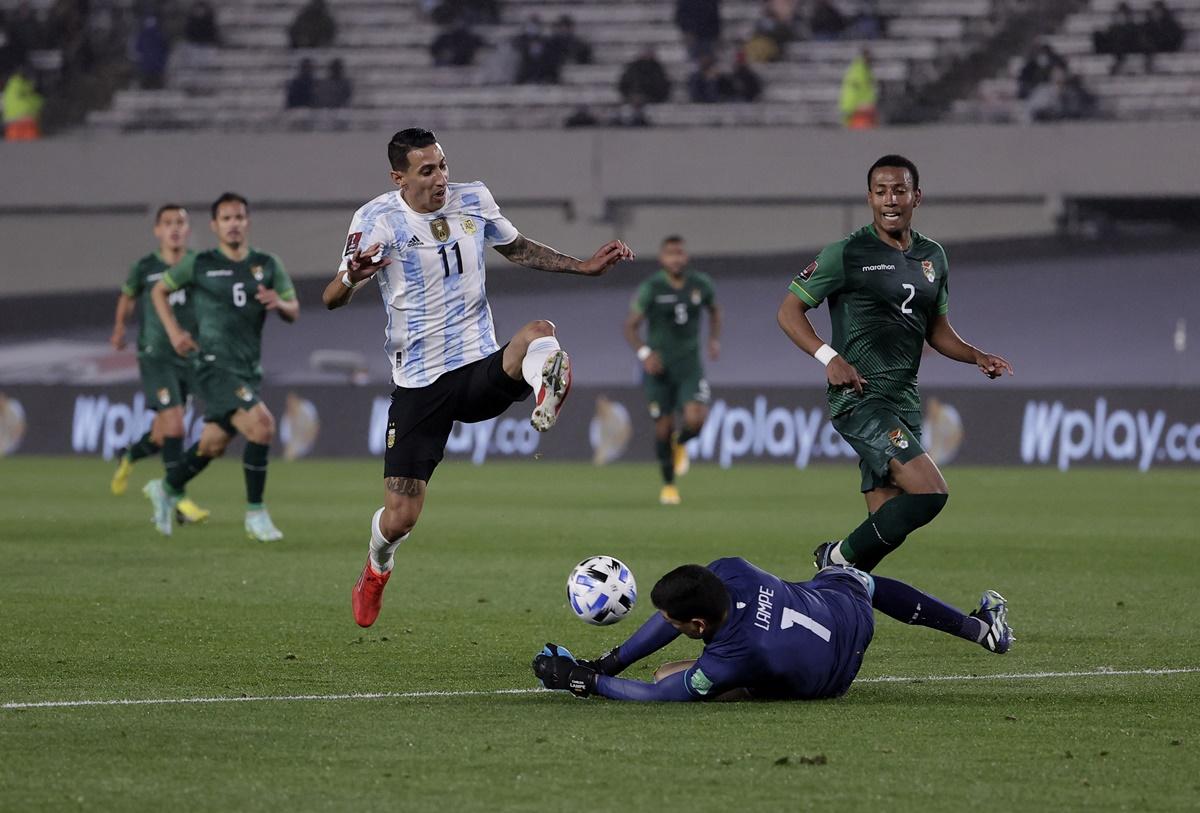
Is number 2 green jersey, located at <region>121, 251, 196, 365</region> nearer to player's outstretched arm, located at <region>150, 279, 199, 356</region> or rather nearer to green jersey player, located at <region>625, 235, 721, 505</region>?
player's outstretched arm, located at <region>150, 279, 199, 356</region>

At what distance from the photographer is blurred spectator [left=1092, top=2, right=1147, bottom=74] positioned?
1086 inches

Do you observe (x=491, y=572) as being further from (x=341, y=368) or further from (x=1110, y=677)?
(x=341, y=368)

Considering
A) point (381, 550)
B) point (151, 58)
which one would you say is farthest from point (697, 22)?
point (381, 550)

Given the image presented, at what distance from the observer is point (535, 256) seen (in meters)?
8.45

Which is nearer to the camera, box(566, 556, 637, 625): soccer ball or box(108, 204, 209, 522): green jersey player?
box(566, 556, 637, 625): soccer ball

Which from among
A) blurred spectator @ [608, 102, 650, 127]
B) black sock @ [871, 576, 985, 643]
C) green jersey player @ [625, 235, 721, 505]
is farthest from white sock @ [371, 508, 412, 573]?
blurred spectator @ [608, 102, 650, 127]

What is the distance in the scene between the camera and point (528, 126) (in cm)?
2841

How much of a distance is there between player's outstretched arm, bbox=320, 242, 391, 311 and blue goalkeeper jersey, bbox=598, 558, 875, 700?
1.85m

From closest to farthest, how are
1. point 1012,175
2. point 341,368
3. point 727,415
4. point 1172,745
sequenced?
point 1172,745, point 727,415, point 1012,175, point 341,368

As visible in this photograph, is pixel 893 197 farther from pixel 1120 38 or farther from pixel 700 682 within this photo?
pixel 1120 38

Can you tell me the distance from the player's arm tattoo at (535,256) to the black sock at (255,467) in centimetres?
487

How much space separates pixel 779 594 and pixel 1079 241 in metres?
22.1

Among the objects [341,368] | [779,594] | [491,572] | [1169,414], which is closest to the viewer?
[779,594]

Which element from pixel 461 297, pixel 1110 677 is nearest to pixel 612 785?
pixel 1110 677
